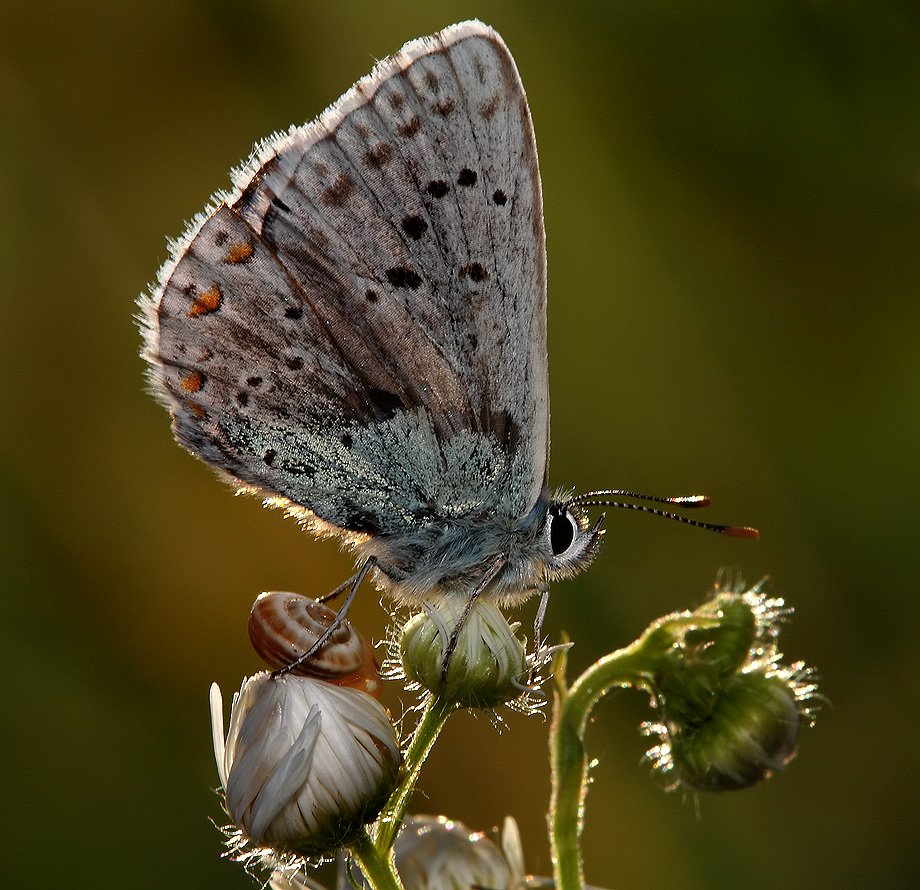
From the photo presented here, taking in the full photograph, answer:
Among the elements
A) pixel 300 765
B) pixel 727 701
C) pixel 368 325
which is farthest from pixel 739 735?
pixel 368 325

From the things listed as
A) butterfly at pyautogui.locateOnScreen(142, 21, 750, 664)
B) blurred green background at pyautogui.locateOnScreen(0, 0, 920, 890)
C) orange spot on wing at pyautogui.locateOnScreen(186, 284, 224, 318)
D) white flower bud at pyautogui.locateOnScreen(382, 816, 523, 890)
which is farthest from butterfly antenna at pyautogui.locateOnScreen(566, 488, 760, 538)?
blurred green background at pyautogui.locateOnScreen(0, 0, 920, 890)

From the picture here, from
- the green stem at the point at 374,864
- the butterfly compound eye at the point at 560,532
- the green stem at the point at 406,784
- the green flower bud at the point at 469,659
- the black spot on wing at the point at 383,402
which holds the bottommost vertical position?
the green stem at the point at 374,864

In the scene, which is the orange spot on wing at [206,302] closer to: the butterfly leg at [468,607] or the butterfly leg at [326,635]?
the butterfly leg at [326,635]

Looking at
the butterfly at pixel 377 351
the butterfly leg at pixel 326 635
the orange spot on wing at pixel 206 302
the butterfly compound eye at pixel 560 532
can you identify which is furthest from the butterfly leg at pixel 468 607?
the orange spot on wing at pixel 206 302

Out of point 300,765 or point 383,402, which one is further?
point 383,402

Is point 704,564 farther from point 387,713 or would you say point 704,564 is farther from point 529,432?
point 387,713

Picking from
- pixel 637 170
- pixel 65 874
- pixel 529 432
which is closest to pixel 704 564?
pixel 637 170

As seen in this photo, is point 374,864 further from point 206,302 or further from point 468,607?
point 206,302
